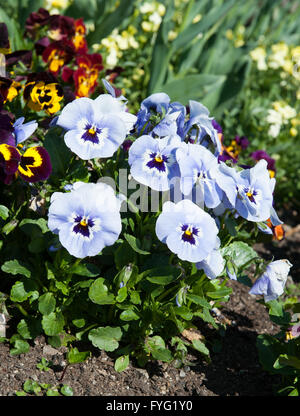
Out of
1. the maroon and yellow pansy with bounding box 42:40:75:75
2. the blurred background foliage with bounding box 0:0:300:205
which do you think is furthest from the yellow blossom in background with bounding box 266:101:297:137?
the maroon and yellow pansy with bounding box 42:40:75:75

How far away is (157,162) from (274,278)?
555mm

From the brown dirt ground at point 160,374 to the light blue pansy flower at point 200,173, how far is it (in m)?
0.71

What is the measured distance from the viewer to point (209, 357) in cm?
214

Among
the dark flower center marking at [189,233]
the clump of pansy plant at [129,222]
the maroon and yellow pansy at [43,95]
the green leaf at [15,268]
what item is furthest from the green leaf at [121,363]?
the maroon and yellow pansy at [43,95]

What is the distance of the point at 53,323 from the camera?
1895mm

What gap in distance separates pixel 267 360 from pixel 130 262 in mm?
620

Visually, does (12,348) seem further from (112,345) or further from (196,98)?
(196,98)

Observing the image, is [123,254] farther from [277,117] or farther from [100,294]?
[277,117]

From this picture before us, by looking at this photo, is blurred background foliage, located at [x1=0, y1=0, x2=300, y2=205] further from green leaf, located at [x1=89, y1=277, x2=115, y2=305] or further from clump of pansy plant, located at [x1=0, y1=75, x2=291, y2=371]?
green leaf, located at [x1=89, y1=277, x2=115, y2=305]

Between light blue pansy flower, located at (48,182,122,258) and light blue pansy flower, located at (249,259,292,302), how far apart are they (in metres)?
0.54

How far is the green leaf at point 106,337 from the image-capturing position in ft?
6.23

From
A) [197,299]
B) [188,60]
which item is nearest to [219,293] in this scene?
[197,299]

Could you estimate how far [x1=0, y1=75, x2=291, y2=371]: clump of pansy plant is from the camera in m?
1.70

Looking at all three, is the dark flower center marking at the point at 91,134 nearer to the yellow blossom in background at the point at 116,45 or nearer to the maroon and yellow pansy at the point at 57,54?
the maroon and yellow pansy at the point at 57,54
